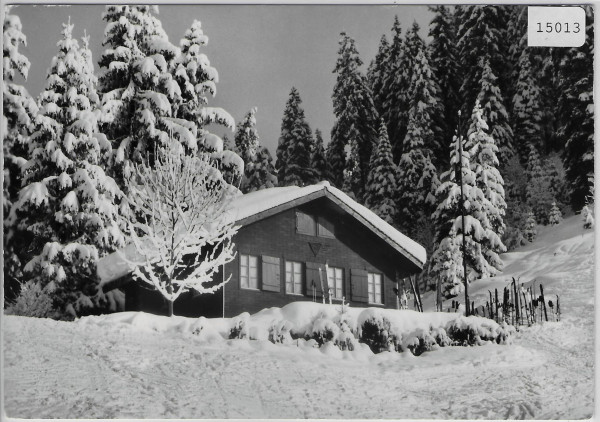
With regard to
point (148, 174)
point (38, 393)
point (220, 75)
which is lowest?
point (38, 393)

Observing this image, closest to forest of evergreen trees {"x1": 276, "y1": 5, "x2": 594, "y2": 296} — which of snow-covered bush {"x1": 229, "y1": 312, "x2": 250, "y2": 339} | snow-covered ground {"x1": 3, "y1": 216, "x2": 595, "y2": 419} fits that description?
snow-covered ground {"x1": 3, "y1": 216, "x2": 595, "y2": 419}

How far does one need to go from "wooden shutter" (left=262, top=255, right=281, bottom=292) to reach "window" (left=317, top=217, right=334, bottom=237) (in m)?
1.20

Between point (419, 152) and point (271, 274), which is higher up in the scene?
point (419, 152)

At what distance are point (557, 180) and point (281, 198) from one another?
5924mm

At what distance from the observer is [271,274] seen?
22125 millimetres

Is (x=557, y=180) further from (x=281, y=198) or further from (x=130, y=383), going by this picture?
(x=130, y=383)

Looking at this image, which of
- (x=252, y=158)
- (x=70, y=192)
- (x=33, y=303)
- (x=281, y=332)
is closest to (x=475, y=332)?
(x=281, y=332)

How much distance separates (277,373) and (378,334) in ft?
Result: 9.34

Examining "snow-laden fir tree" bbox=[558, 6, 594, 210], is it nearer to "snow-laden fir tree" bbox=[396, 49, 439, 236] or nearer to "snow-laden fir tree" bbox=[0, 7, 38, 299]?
"snow-laden fir tree" bbox=[396, 49, 439, 236]

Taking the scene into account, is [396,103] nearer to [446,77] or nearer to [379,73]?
A: [379,73]

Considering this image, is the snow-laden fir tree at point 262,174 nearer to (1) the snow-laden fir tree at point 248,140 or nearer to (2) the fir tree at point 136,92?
(1) the snow-laden fir tree at point 248,140

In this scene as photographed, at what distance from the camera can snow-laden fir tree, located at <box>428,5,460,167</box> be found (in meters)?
20.1

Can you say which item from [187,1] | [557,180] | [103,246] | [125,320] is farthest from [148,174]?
[557,180]

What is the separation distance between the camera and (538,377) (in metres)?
17.3
